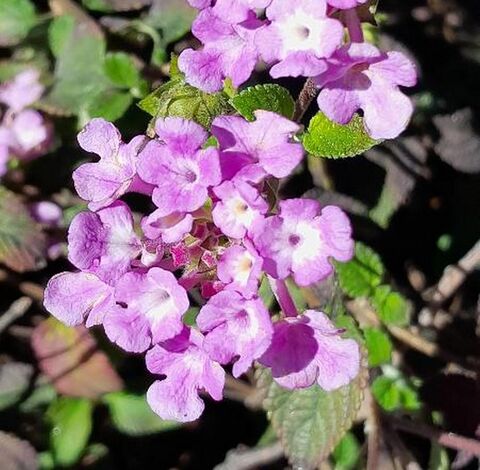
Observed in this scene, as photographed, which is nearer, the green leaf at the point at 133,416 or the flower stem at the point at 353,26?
the flower stem at the point at 353,26

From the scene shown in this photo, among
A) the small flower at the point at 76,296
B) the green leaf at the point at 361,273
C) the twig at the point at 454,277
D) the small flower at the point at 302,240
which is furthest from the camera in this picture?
the twig at the point at 454,277

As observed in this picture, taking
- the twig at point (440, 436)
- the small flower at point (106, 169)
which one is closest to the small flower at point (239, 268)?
the small flower at point (106, 169)

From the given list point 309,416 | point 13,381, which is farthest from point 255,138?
point 13,381

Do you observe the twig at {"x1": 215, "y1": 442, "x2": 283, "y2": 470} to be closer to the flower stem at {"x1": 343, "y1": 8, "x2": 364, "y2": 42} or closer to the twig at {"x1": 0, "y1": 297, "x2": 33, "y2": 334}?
the twig at {"x1": 0, "y1": 297, "x2": 33, "y2": 334}

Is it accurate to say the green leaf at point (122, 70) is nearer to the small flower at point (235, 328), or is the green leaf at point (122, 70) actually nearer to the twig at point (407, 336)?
the twig at point (407, 336)

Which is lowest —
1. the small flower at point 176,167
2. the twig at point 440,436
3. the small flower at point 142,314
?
the twig at point 440,436

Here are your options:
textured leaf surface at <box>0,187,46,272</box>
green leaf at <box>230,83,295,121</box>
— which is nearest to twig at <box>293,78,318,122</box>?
green leaf at <box>230,83,295,121</box>

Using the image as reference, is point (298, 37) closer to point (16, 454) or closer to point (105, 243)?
point (105, 243)
